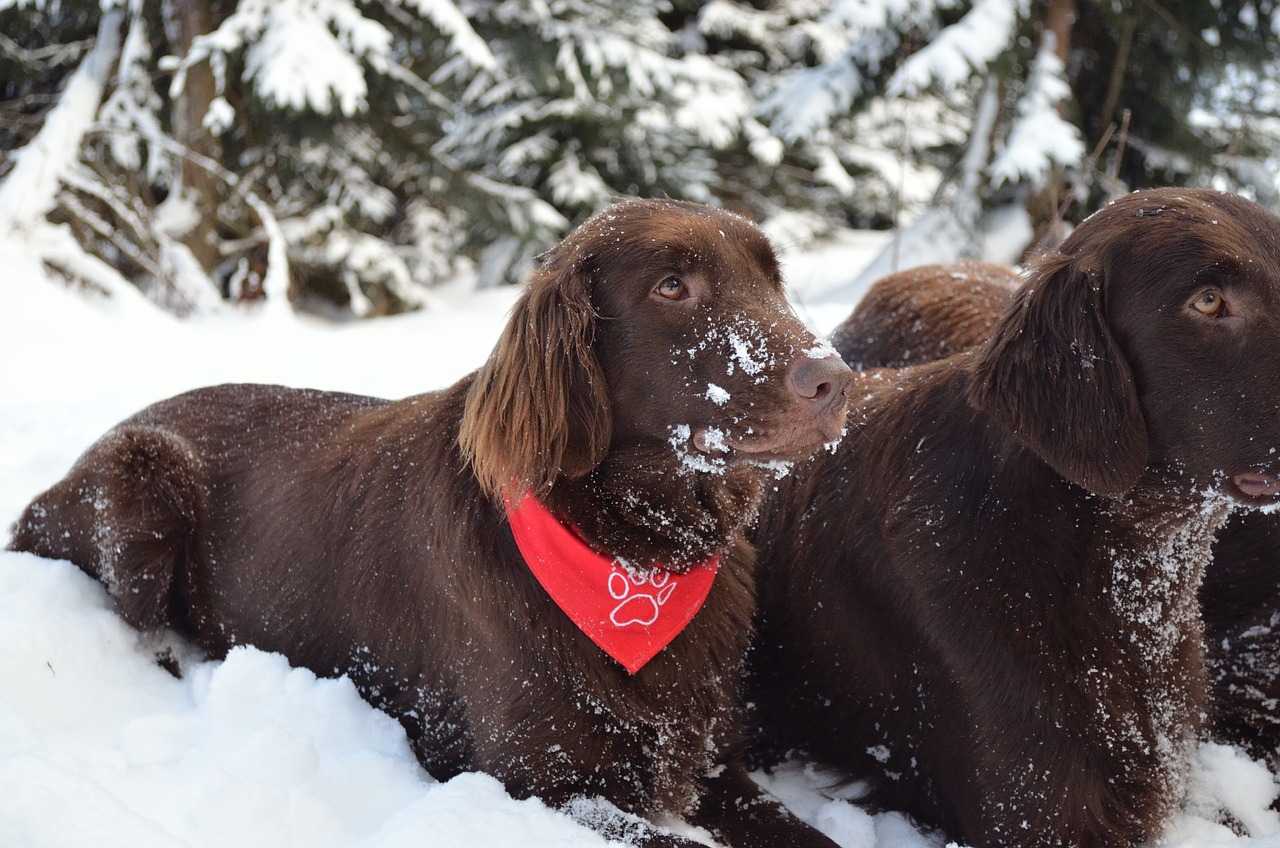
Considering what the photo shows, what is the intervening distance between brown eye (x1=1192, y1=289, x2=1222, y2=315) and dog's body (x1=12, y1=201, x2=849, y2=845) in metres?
0.78

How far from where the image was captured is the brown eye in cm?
241

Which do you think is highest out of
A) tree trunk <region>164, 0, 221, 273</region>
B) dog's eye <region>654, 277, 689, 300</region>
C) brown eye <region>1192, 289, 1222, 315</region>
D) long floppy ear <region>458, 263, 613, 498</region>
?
brown eye <region>1192, 289, 1222, 315</region>

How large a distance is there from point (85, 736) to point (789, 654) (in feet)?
6.60

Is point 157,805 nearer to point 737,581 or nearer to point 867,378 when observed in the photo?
point 737,581

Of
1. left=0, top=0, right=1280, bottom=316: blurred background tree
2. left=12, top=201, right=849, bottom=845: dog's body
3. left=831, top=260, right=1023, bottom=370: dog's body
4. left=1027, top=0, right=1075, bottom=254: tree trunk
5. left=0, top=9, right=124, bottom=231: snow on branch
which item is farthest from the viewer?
left=1027, top=0, right=1075, bottom=254: tree trunk

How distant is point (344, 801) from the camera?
269cm

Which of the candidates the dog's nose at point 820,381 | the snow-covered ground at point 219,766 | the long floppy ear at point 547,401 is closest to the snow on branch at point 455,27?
the snow-covered ground at point 219,766

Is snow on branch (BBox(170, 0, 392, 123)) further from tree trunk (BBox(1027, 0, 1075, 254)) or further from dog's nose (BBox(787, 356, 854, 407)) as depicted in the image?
dog's nose (BBox(787, 356, 854, 407))

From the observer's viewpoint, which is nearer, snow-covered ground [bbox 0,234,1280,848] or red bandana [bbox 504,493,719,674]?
snow-covered ground [bbox 0,234,1280,848]

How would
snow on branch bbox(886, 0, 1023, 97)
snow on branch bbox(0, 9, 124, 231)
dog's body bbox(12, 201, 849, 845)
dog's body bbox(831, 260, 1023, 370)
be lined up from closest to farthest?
dog's body bbox(12, 201, 849, 845), dog's body bbox(831, 260, 1023, 370), snow on branch bbox(0, 9, 124, 231), snow on branch bbox(886, 0, 1023, 97)

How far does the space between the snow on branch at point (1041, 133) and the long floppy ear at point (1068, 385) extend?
7239mm

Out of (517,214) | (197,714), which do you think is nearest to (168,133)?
(517,214)

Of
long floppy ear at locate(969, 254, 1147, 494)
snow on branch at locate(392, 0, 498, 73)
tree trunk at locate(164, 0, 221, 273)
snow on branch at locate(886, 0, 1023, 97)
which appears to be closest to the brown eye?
long floppy ear at locate(969, 254, 1147, 494)

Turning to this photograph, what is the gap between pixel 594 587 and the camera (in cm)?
271
